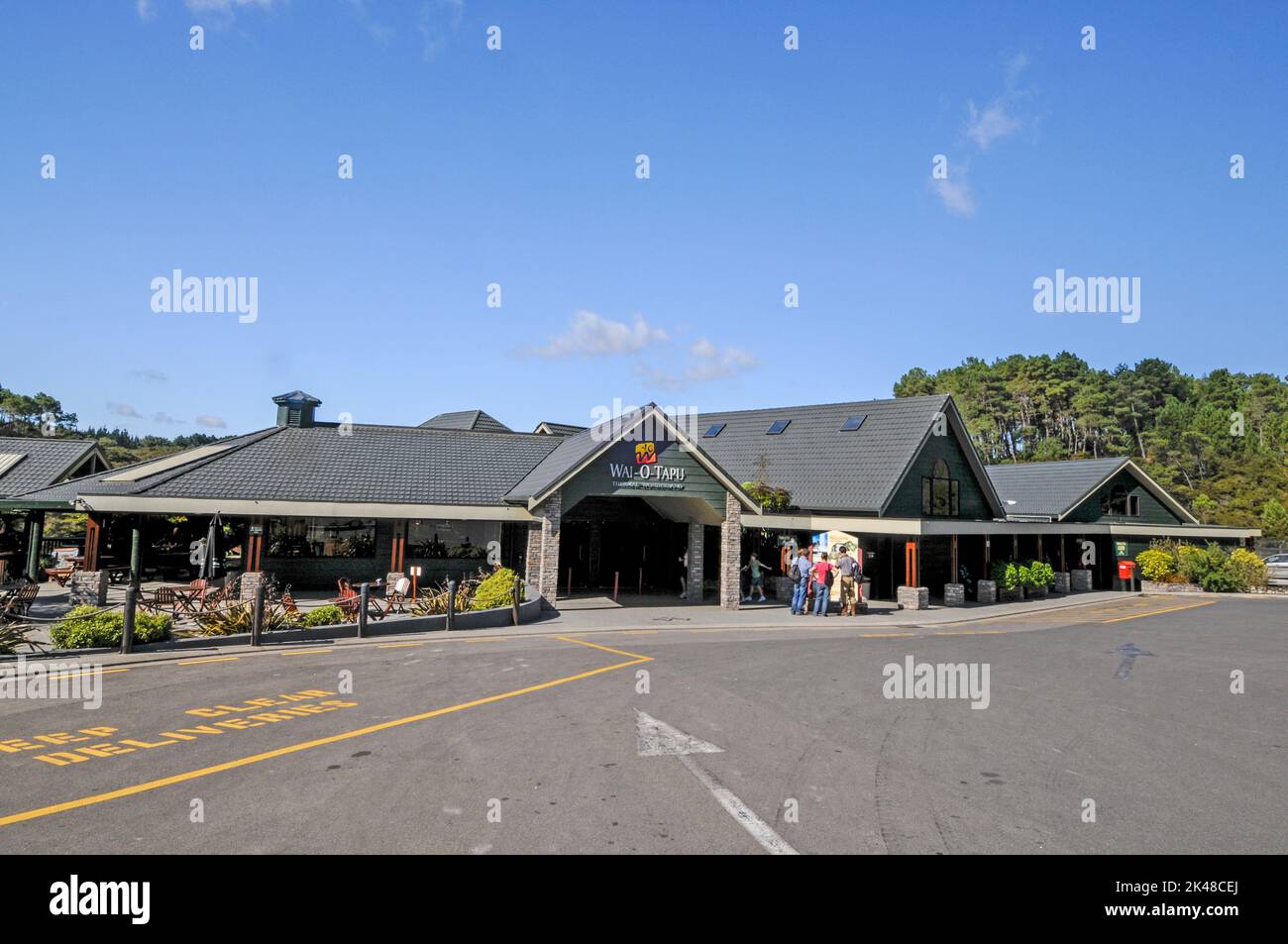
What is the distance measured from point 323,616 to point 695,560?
41.0 feet

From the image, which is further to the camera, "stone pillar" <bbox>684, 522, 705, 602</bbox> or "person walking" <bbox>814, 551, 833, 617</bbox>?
"stone pillar" <bbox>684, 522, 705, 602</bbox>

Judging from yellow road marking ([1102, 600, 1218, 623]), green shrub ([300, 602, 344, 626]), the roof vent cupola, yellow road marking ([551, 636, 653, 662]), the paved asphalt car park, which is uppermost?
the roof vent cupola

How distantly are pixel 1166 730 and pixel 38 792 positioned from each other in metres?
11.8

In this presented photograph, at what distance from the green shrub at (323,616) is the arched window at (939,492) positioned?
21252 mm

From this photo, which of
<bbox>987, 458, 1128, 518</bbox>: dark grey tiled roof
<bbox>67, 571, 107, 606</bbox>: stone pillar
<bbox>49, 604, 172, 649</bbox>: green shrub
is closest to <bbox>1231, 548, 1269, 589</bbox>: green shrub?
<bbox>987, 458, 1128, 518</bbox>: dark grey tiled roof

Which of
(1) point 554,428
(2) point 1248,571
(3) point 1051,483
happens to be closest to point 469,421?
(1) point 554,428

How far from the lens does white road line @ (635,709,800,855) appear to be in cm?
583

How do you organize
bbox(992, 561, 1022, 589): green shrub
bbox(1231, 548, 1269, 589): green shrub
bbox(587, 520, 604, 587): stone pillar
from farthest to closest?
bbox(1231, 548, 1269, 589): green shrub → bbox(992, 561, 1022, 589): green shrub → bbox(587, 520, 604, 587): stone pillar

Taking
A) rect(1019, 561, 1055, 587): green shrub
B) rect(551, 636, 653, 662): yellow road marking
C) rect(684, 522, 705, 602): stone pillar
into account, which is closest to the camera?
rect(551, 636, 653, 662): yellow road marking

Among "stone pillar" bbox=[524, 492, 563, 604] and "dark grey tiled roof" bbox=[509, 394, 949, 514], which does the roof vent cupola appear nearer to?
"dark grey tiled roof" bbox=[509, 394, 949, 514]

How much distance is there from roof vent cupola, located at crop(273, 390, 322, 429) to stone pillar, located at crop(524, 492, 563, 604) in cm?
1350

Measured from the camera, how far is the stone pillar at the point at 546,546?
73.2 ft

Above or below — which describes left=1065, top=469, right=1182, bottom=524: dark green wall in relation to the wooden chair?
above
